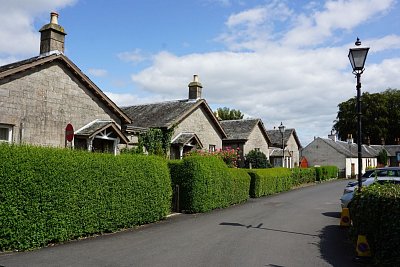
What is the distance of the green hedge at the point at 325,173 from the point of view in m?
42.8

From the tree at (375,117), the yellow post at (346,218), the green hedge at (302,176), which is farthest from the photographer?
the tree at (375,117)

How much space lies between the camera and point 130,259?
320 inches

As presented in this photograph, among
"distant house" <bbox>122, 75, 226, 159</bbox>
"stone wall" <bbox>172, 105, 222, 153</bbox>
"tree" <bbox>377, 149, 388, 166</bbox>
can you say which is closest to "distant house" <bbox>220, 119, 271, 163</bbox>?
"distant house" <bbox>122, 75, 226, 159</bbox>

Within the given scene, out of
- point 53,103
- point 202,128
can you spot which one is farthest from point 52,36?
point 202,128

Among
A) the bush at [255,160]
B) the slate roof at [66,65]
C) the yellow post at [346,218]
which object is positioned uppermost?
the slate roof at [66,65]

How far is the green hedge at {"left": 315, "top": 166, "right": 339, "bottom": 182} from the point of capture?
1687 inches

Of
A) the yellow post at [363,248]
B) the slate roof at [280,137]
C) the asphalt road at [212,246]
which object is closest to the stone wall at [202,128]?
the asphalt road at [212,246]

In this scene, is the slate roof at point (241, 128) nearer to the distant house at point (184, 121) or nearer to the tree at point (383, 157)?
the distant house at point (184, 121)

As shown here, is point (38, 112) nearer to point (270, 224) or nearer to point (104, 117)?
point (104, 117)

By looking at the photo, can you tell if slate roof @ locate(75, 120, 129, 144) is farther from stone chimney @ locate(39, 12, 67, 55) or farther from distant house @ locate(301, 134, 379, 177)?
distant house @ locate(301, 134, 379, 177)

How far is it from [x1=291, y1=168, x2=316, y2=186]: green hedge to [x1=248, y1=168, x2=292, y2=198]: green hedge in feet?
9.58

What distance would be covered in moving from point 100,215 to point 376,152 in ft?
235

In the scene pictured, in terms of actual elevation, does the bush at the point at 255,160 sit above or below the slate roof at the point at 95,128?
below

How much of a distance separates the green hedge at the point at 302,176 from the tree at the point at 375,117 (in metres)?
37.1
